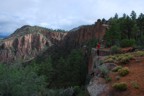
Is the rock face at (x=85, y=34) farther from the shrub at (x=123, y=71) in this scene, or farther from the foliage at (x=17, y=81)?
the foliage at (x=17, y=81)

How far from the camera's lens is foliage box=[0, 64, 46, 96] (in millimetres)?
20292

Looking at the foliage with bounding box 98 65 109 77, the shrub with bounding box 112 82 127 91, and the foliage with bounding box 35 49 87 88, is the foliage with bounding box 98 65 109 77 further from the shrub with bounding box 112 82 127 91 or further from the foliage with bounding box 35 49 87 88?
the foliage with bounding box 35 49 87 88

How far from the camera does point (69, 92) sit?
141 ft

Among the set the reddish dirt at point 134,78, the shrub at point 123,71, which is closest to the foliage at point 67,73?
the reddish dirt at point 134,78

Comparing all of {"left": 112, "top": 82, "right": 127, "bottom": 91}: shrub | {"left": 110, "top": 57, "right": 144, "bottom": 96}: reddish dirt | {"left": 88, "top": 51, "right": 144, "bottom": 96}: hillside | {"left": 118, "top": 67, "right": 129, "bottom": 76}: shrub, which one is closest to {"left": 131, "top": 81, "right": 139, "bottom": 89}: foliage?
{"left": 88, "top": 51, "right": 144, "bottom": 96}: hillside

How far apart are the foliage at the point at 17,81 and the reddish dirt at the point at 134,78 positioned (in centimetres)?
703

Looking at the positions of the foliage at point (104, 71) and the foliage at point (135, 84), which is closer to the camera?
the foliage at point (135, 84)

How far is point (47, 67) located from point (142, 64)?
40.1 m

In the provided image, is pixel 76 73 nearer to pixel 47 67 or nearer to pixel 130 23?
pixel 47 67

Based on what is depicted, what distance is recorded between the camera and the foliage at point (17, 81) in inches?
799

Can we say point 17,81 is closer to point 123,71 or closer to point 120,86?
point 120,86

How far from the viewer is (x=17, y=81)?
20.8 meters

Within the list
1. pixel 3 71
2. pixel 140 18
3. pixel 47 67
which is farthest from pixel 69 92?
pixel 140 18

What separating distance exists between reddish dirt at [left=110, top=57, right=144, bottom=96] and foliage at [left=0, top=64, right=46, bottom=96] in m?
7.03
